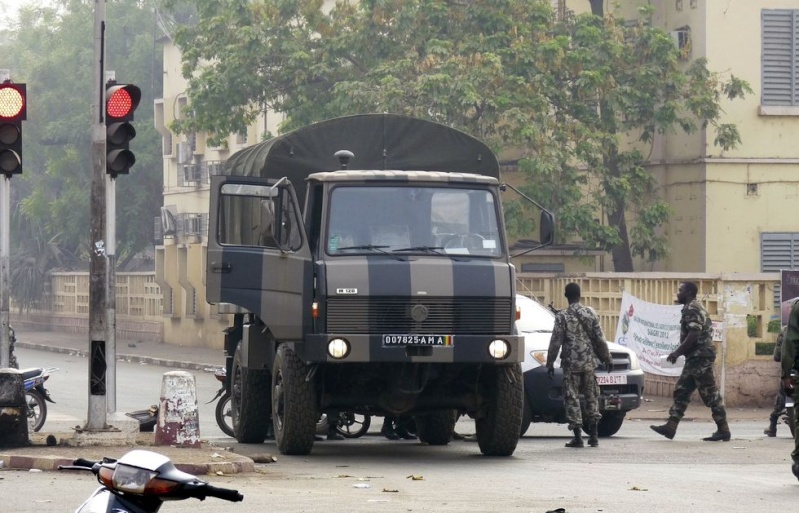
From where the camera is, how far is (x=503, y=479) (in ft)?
41.8

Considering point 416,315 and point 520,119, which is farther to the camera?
point 520,119

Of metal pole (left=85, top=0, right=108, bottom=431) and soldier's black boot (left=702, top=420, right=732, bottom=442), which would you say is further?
soldier's black boot (left=702, top=420, right=732, bottom=442)

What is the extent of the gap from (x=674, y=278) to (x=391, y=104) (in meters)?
7.16

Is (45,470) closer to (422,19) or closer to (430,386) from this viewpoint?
(430,386)

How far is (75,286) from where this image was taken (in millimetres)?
56688

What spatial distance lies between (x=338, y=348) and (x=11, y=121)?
3921 mm

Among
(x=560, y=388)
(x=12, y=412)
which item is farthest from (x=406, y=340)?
(x=560, y=388)

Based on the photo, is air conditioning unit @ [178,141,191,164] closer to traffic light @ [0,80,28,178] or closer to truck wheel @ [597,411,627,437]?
truck wheel @ [597,411,627,437]

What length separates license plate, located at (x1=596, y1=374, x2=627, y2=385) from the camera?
18.0 meters

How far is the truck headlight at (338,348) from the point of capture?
1404 centimetres

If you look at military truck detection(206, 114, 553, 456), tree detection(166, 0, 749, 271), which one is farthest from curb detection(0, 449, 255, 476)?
tree detection(166, 0, 749, 271)

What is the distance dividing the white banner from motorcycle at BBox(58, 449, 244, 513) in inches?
783

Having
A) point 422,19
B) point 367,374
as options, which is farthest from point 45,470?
point 422,19

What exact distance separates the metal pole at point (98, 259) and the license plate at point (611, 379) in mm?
5994
